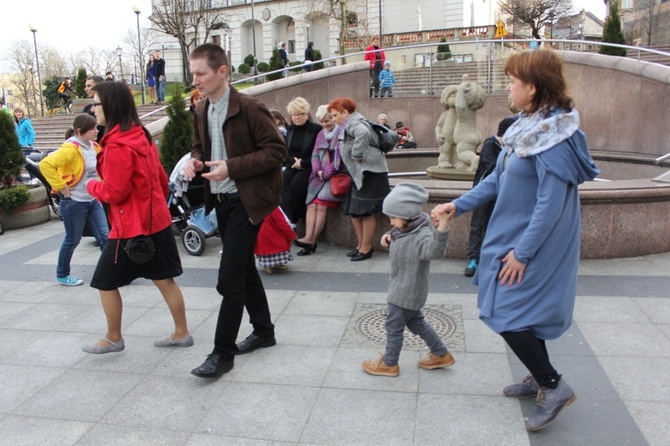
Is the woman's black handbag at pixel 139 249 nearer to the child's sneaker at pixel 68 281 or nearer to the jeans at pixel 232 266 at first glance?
the jeans at pixel 232 266

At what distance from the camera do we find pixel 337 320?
5.11 meters

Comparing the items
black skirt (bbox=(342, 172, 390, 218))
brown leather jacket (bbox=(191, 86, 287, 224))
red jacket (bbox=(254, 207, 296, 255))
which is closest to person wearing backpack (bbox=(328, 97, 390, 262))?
black skirt (bbox=(342, 172, 390, 218))

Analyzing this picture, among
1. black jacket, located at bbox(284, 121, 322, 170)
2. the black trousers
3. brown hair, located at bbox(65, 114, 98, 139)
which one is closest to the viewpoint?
brown hair, located at bbox(65, 114, 98, 139)

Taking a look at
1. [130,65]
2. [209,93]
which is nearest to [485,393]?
[209,93]

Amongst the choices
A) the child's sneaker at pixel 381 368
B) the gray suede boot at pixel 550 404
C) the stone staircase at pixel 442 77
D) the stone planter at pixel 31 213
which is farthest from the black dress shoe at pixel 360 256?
the stone staircase at pixel 442 77

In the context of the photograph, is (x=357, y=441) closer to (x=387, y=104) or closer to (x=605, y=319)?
(x=605, y=319)

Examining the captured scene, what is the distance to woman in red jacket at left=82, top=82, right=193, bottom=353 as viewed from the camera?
4.08 metres

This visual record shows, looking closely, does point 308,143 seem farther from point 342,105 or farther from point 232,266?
point 232,266

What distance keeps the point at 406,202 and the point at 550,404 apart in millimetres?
1353

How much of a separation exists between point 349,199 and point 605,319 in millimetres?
3027

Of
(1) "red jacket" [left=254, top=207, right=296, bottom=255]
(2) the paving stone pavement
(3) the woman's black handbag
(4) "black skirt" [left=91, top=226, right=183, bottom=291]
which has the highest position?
(3) the woman's black handbag

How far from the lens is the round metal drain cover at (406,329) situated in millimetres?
4641

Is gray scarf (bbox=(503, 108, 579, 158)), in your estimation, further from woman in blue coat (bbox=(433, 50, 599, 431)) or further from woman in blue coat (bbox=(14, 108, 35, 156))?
woman in blue coat (bbox=(14, 108, 35, 156))

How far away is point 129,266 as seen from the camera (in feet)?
14.2
